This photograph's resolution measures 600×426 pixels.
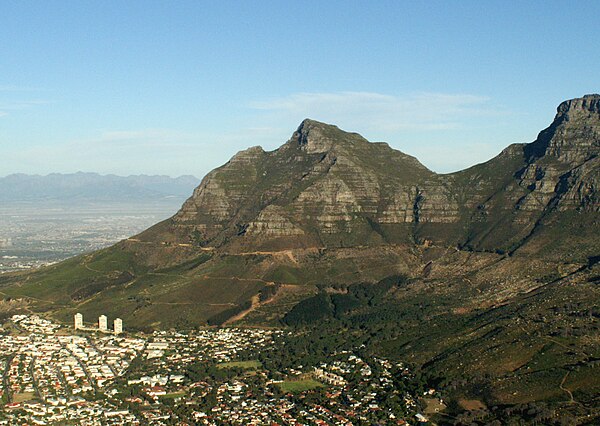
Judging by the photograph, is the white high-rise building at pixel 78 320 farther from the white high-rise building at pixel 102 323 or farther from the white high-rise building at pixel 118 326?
the white high-rise building at pixel 118 326

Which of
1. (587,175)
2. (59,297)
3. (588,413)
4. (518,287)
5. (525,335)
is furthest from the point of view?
(587,175)

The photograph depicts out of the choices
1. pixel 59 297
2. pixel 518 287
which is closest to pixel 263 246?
pixel 59 297

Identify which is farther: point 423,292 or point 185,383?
point 423,292

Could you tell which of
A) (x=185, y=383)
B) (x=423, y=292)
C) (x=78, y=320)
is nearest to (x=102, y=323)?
(x=78, y=320)

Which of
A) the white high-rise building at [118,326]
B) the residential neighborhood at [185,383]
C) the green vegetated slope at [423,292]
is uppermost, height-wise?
the green vegetated slope at [423,292]

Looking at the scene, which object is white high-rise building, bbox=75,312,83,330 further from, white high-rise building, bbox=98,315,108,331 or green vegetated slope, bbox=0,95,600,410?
green vegetated slope, bbox=0,95,600,410

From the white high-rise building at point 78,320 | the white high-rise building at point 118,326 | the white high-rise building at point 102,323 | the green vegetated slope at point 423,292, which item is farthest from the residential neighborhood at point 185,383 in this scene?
the green vegetated slope at point 423,292

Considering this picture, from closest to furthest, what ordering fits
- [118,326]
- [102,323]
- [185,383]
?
[185,383] < [118,326] < [102,323]

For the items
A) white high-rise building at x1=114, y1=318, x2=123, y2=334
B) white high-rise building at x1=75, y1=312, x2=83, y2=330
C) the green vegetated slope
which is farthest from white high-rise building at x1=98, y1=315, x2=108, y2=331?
the green vegetated slope

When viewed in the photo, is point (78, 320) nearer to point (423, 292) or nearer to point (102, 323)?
point (102, 323)

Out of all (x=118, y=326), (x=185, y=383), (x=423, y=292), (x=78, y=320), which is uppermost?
(x=423, y=292)

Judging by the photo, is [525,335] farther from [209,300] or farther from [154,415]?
[209,300]
